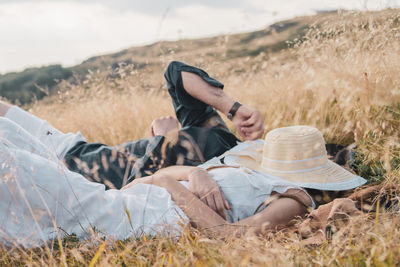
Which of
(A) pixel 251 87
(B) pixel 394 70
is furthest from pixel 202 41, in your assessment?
(B) pixel 394 70

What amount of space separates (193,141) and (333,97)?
1507 mm

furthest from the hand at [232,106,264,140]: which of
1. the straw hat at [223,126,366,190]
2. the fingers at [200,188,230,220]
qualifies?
the fingers at [200,188,230,220]

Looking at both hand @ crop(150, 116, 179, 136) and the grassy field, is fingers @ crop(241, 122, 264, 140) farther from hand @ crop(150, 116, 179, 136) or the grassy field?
hand @ crop(150, 116, 179, 136)

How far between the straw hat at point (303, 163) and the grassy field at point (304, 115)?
278 mm

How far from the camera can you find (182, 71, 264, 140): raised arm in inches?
97.7

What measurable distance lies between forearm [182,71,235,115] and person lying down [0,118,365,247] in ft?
1.85

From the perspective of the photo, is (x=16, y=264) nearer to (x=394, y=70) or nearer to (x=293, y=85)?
(x=394, y=70)

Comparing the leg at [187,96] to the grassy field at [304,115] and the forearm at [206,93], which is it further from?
the grassy field at [304,115]

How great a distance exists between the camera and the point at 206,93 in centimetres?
258

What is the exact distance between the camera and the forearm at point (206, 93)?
2553mm

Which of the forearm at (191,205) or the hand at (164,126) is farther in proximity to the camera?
the hand at (164,126)

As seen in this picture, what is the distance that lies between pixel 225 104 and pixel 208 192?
33.6 inches

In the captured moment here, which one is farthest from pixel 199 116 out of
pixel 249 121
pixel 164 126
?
pixel 249 121

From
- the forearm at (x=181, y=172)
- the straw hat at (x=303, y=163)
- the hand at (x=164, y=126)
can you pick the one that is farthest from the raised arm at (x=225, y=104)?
the forearm at (x=181, y=172)
